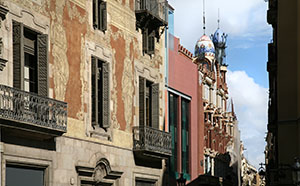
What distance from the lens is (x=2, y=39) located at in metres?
20.3

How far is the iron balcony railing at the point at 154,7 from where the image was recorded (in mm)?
30775

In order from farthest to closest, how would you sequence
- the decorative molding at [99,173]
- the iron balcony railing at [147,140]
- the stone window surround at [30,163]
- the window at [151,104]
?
→ the window at [151,104], the iron balcony railing at [147,140], the decorative molding at [99,173], the stone window surround at [30,163]

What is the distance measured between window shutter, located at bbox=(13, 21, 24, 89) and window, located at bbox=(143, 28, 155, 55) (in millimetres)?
10625

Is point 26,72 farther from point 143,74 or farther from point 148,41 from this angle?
point 148,41

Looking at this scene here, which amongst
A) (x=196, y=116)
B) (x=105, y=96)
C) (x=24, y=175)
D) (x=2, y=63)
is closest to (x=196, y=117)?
(x=196, y=116)

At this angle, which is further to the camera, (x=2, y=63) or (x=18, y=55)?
(x=18, y=55)

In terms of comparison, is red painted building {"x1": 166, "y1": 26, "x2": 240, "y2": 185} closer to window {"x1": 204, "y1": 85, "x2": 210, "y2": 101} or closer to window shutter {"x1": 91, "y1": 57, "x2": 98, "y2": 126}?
window {"x1": 204, "y1": 85, "x2": 210, "y2": 101}

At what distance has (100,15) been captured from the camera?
27.1m

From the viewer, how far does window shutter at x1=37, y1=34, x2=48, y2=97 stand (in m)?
22.2

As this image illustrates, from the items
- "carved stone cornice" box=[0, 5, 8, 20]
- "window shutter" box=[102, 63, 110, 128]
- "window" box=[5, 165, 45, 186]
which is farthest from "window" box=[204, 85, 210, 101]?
"carved stone cornice" box=[0, 5, 8, 20]

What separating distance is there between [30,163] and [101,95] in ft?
20.0

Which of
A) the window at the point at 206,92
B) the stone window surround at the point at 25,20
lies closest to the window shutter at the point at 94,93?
the stone window surround at the point at 25,20

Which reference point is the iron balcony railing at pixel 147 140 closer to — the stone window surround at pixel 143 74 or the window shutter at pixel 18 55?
the stone window surround at pixel 143 74

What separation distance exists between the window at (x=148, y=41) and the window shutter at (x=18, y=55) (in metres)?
10.6
